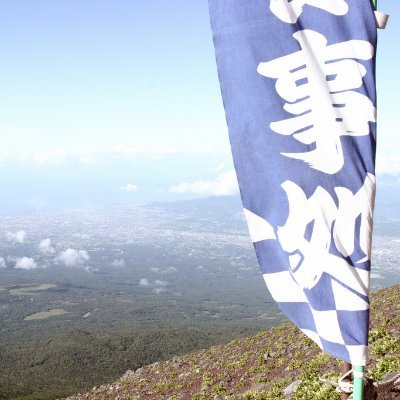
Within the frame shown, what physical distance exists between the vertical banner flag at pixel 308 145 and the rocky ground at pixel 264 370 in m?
8.21

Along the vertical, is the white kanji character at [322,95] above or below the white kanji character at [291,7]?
below

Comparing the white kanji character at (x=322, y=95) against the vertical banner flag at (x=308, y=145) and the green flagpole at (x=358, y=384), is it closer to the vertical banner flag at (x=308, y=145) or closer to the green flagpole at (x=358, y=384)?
the vertical banner flag at (x=308, y=145)

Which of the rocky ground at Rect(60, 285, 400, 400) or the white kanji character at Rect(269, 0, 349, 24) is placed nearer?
the white kanji character at Rect(269, 0, 349, 24)

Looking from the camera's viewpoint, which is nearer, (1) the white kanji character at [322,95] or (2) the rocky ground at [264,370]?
(1) the white kanji character at [322,95]

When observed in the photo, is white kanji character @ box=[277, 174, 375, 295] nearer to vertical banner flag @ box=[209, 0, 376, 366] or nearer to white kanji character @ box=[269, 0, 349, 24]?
vertical banner flag @ box=[209, 0, 376, 366]

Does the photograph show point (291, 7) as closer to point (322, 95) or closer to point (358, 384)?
point (322, 95)

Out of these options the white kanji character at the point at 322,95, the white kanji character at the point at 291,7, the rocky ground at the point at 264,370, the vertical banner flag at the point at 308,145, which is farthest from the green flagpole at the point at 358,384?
the rocky ground at the point at 264,370

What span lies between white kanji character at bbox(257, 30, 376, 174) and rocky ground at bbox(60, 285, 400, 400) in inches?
355

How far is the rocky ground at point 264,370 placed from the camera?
608 inches

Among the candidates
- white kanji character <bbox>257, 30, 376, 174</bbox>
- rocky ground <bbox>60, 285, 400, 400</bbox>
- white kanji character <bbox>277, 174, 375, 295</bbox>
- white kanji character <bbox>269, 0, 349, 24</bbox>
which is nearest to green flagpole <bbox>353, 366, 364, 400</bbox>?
white kanji character <bbox>277, 174, 375, 295</bbox>

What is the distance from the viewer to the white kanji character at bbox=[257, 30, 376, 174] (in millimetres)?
4281

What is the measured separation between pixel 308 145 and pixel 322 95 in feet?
1.68

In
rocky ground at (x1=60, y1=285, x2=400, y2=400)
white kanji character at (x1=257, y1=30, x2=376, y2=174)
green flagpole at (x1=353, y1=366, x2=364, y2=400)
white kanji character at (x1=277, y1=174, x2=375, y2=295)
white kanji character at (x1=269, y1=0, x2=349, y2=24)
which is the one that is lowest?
rocky ground at (x1=60, y1=285, x2=400, y2=400)

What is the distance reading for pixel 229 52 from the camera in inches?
182
